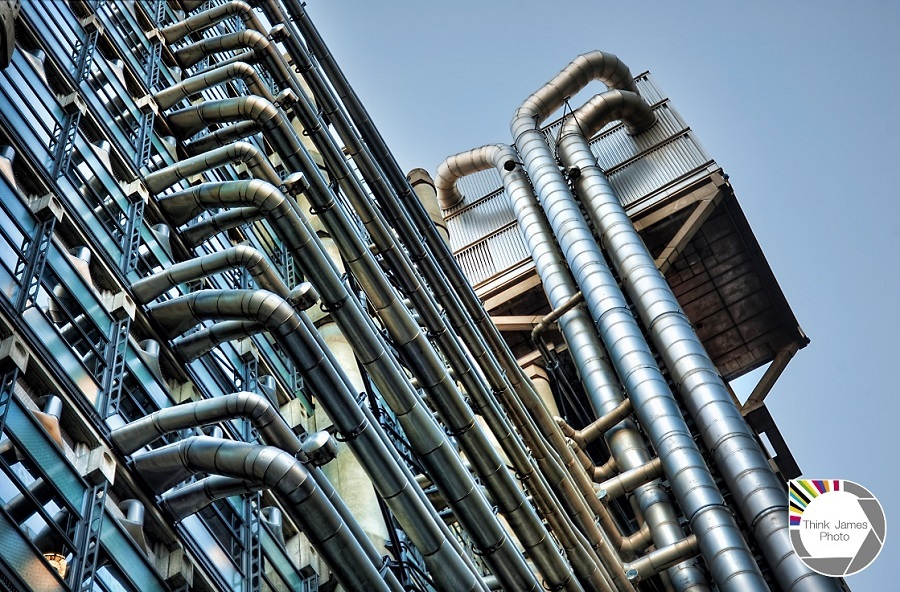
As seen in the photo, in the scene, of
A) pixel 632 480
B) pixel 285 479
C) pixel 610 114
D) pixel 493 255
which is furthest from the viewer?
pixel 493 255

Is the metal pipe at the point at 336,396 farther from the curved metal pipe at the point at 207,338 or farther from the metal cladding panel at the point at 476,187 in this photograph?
the metal cladding panel at the point at 476,187

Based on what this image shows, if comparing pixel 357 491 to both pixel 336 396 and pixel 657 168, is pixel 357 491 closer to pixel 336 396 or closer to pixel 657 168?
pixel 336 396

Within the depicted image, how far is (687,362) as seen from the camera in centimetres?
2714

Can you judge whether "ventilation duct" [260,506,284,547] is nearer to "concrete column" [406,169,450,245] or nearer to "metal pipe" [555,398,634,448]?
"metal pipe" [555,398,634,448]

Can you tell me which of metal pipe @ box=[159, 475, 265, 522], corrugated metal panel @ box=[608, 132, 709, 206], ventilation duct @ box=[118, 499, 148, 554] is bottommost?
corrugated metal panel @ box=[608, 132, 709, 206]

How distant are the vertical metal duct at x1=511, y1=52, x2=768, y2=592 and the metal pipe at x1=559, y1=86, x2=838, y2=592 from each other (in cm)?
45

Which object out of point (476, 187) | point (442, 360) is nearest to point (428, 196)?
point (476, 187)

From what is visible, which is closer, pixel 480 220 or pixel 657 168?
pixel 657 168

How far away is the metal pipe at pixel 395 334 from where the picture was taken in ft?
55.4

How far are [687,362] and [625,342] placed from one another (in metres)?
1.69

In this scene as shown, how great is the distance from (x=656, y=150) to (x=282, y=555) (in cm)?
2391

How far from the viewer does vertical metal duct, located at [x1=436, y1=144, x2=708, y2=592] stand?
25922mm

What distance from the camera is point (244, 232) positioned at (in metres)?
21.7

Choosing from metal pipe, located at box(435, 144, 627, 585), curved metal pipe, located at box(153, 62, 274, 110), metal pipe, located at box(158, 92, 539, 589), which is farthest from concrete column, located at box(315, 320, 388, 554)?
curved metal pipe, located at box(153, 62, 274, 110)
